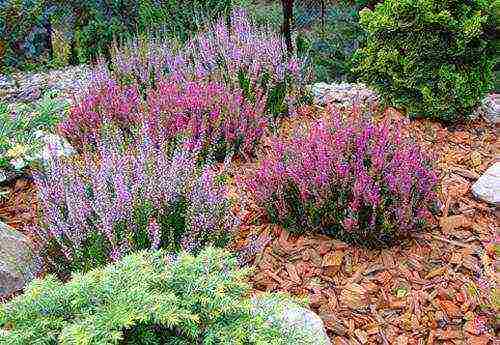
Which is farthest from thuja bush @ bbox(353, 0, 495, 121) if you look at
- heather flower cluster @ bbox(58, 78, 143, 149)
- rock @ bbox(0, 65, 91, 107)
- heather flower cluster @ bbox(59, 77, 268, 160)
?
rock @ bbox(0, 65, 91, 107)

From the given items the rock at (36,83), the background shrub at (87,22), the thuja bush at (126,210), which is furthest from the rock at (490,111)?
the rock at (36,83)

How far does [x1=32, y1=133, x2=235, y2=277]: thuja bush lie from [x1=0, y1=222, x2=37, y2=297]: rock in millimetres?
104

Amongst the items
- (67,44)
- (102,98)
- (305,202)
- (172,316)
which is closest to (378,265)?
(305,202)

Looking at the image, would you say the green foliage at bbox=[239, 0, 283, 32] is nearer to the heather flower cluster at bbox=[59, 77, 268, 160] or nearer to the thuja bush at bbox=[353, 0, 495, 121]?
the thuja bush at bbox=[353, 0, 495, 121]

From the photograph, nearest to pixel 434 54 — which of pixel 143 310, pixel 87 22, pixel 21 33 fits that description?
pixel 143 310

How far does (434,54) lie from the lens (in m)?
4.66

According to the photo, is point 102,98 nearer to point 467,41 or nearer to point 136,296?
point 467,41

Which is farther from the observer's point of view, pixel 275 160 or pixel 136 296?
pixel 275 160

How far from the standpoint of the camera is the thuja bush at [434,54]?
4.54 meters

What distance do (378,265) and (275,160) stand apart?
809mm

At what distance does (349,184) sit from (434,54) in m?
1.94

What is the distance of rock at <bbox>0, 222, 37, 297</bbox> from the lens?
284 centimetres

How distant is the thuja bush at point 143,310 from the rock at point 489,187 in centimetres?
207

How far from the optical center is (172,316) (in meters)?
1.69
